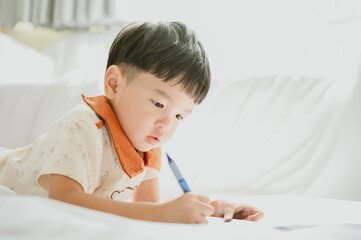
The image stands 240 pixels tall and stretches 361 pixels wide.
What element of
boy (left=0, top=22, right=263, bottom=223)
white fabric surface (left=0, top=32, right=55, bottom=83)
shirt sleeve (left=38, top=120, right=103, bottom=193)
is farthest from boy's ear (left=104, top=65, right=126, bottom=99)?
white fabric surface (left=0, top=32, right=55, bottom=83)

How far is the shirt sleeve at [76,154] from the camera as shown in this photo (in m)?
0.83

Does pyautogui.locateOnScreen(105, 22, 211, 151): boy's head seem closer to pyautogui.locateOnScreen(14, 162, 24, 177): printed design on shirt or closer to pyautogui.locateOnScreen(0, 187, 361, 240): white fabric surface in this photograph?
pyautogui.locateOnScreen(14, 162, 24, 177): printed design on shirt

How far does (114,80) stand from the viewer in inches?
39.0

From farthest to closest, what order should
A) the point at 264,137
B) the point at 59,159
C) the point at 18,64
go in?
the point at 18,64 < the point at 264,137 < the point at 59,159

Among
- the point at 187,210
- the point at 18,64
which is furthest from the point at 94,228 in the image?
the point at 18,64

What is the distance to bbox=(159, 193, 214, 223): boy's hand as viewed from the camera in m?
0.73

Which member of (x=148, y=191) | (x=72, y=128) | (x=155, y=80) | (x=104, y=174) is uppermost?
(x=155, y=80)

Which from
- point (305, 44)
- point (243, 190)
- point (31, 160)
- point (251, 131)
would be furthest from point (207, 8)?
point (31, 160)

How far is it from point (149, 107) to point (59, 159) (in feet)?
0.73

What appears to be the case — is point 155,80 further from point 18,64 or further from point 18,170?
point 18,64

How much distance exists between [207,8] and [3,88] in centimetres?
96

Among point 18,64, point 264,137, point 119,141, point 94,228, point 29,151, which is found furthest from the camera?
point 18,64

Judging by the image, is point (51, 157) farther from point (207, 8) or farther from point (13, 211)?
point (207, 8)

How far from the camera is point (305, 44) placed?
166 cm
